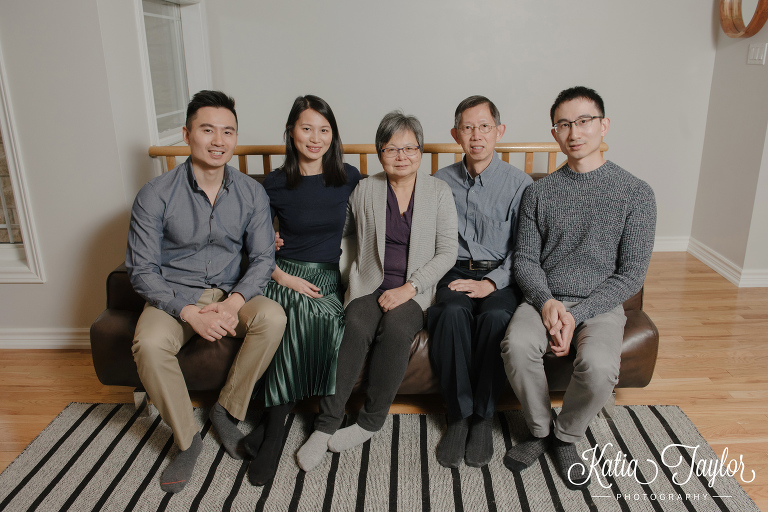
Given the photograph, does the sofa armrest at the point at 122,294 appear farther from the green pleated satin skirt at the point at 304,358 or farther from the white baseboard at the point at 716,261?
the white baseboard at the point at 716,261

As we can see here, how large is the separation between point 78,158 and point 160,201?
670mm

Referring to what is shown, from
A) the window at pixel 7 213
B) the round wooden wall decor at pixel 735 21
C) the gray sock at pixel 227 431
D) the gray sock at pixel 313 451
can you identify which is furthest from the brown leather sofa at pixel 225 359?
the round wooden wall decor at pixel 735 21

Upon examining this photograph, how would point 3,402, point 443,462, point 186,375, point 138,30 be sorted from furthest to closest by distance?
point 138,30 < point 3,402 < point 186,375 < point 443,462

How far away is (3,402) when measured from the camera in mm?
2203

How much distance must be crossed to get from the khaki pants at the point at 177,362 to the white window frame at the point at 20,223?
35.3 inches

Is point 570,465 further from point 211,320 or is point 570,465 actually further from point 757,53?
point 757,53

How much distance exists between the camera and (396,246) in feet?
6.85

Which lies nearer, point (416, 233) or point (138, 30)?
point (416, 233)

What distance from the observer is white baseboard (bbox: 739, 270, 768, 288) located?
3.21 m

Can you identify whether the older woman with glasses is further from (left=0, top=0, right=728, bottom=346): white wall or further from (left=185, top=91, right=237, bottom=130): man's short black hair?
(left=0, top=0, right=728, bottom=346): white wall

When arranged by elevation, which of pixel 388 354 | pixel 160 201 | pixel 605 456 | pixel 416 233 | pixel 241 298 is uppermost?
pixel 160 201

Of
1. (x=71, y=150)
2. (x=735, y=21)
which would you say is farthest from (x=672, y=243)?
(x=71, y=150)

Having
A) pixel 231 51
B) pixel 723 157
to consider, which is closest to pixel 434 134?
pixel 231 51

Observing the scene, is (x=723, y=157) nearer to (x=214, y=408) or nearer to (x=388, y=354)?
(x=388, y=354)
